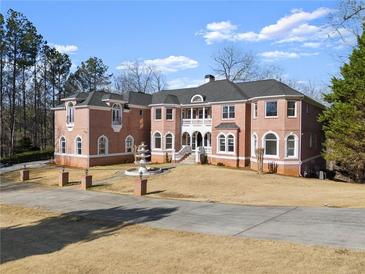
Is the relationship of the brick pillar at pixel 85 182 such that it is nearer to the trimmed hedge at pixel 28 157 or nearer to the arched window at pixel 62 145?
the arched window at pixel 62 145

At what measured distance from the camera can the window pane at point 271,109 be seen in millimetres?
31562

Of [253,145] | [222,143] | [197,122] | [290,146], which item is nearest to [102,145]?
[197,122]

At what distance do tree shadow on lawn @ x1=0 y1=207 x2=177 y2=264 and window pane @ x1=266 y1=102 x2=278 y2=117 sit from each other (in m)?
17.6

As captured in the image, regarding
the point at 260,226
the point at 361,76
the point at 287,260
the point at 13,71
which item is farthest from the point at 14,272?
the point at 13,71

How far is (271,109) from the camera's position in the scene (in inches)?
1251

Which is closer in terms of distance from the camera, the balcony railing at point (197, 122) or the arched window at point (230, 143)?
the arched window at point (230, 143)

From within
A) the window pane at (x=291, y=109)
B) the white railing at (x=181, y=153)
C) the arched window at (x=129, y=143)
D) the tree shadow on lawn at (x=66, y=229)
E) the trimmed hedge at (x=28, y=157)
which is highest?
the window pane at (x=291, y=109)

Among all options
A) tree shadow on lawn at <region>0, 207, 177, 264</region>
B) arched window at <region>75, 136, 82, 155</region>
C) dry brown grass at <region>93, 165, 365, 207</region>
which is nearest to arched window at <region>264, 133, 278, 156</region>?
dry brown grass at <region>93, 165, 365, 207</region>

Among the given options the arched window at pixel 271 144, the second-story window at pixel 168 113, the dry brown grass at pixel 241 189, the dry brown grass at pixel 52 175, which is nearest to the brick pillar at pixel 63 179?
the dry brown grass at pixel 52 175

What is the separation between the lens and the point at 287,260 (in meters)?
8.82

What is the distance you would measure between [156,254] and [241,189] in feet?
43.6

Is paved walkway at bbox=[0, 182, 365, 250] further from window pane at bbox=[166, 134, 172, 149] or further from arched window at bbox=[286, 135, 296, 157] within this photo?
window pane at bbox=[166, 134, 172, 149]

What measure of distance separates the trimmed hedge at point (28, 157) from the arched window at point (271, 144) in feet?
99.9

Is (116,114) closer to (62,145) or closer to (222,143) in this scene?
(62,145)
